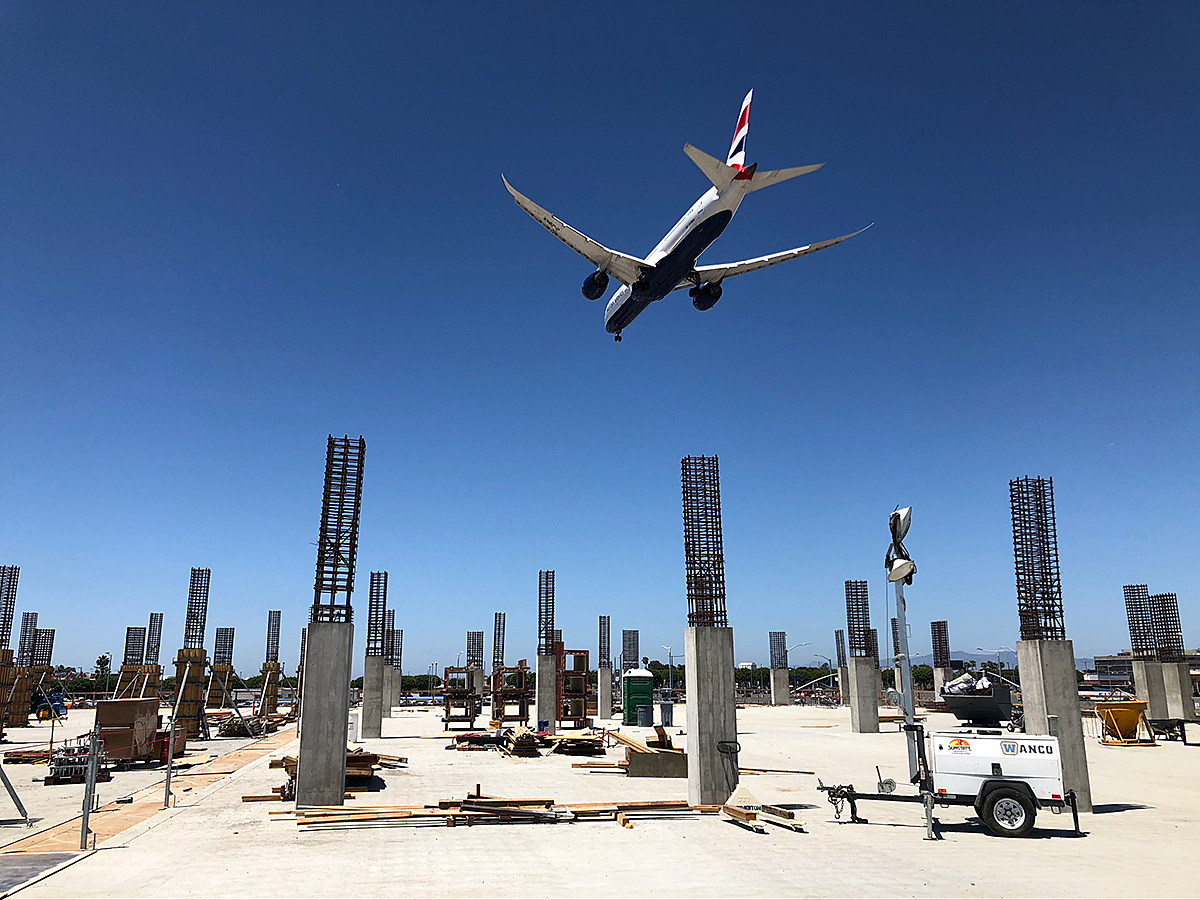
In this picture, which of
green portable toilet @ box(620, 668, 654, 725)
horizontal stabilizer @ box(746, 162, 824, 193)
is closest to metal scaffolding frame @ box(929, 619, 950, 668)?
green portable toilet @ box(620, 668, 654, 725)

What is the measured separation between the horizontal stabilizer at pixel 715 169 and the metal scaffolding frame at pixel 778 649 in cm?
6808

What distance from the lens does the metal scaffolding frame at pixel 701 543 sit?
20844 mm

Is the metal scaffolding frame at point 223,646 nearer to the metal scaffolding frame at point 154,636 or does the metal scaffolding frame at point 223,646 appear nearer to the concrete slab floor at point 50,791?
the metal scaffolding frame at point 154,636

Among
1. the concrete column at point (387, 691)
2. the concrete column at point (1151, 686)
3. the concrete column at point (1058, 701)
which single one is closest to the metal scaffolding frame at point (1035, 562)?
the concrete column at point (1058, 701)

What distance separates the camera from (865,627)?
53562 millimetres

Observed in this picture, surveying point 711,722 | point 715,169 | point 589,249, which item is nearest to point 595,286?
point 589,249

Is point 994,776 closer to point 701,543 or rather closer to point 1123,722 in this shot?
point 701,543

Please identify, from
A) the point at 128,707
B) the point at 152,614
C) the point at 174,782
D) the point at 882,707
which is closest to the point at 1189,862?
the point at 174,782

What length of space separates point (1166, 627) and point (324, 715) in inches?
2161

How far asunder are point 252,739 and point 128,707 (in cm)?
1343

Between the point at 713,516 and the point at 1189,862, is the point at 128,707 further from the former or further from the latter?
the point at 1189,862

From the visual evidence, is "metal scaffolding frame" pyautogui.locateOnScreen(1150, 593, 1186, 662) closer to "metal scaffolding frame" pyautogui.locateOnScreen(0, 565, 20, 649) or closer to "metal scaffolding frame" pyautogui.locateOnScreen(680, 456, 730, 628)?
"metal scaffolding frame" pyautogui.locateOnScreen(680, 456, 730, 628)

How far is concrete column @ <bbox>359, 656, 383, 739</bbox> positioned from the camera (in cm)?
4088

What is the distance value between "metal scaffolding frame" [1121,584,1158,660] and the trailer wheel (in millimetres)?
43723
